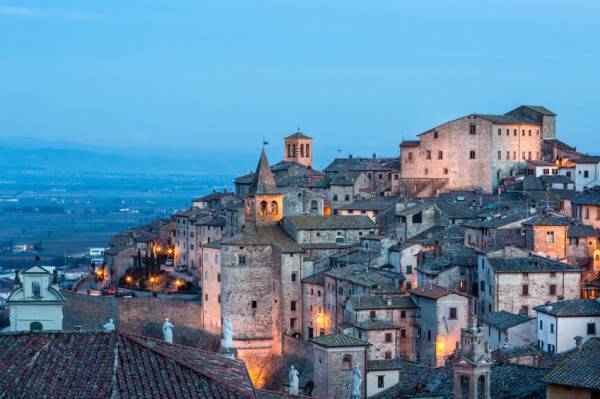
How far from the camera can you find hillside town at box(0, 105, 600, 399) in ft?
84.4

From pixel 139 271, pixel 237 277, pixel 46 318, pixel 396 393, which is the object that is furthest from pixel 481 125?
pixel 46 318

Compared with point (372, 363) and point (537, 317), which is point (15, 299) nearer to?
point (372, 363)

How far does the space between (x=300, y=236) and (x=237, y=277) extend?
3.92 metres

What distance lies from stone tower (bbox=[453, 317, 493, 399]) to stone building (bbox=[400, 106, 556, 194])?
56836mm

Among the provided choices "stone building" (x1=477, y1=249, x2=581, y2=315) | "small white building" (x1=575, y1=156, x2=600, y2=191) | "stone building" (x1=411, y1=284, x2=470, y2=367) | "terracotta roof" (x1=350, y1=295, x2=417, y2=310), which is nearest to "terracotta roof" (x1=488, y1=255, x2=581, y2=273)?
"stone building" (x1=477, y1=249, x2=581, y2=315)

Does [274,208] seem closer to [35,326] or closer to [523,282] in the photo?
[523,282]

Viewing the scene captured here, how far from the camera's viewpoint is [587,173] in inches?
3430

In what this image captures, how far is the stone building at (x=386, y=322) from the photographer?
2235 inches

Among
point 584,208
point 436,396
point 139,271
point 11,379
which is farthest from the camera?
point 139,271

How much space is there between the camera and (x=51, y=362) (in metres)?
24.5

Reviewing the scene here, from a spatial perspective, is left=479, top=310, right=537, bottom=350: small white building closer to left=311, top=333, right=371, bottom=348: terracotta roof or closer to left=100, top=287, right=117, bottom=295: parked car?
left=311, top=333, right=371, bottom=348: terracotta roof

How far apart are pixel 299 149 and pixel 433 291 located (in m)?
53.7

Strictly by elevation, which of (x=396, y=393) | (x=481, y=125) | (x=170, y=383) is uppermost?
(x=481, y=125)

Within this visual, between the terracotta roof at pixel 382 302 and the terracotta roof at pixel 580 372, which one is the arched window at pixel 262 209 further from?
the terracotta roof at pixel 580 372
